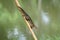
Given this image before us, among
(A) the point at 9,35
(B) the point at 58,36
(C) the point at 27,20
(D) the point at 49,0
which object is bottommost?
(C) the point at 27,20

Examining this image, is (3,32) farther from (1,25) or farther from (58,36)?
(58,36)

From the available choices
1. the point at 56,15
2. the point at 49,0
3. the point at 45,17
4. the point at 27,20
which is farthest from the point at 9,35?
the point at 27,20

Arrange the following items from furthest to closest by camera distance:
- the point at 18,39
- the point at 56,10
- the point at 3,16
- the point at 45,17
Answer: the point at 56,10
the point at 45,17
the point at 3,16
the point at 18,39

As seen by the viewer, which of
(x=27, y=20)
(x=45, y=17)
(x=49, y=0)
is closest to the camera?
(x=27, y=20)

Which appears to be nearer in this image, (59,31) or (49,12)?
(59,31)

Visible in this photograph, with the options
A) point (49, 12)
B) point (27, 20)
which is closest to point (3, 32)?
point (49, 12)

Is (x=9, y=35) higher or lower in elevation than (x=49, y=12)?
lower

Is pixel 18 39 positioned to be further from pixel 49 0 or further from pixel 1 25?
pixel 49 0
